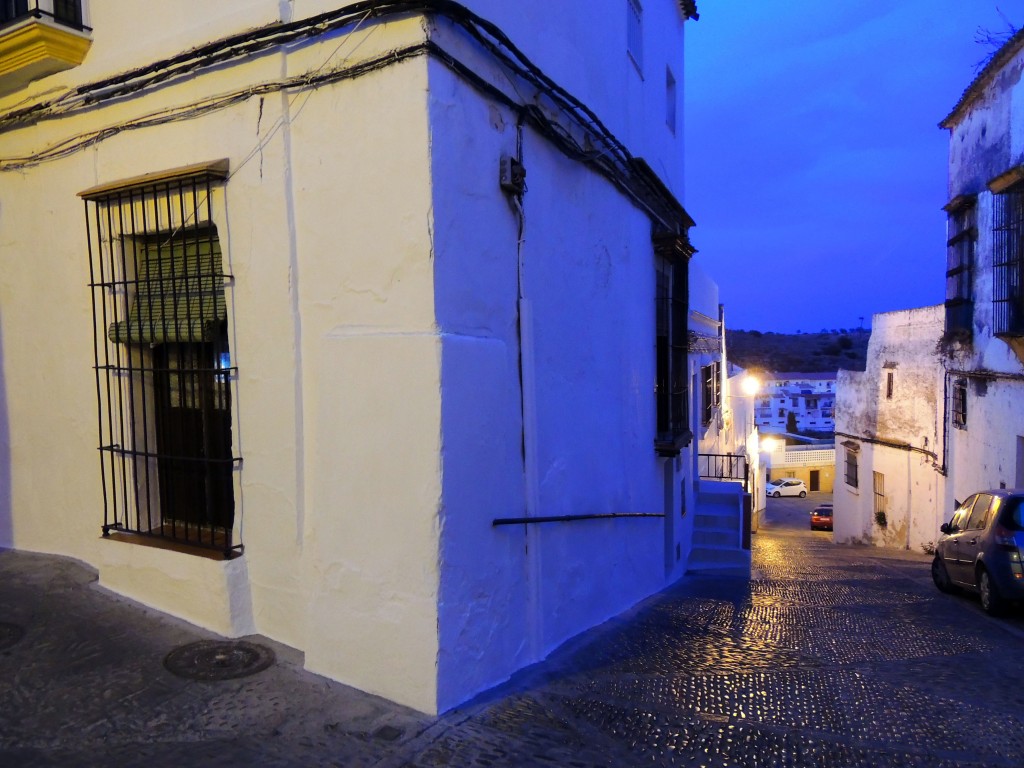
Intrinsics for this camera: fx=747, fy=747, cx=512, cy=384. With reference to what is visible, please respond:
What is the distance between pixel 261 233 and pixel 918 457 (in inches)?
633

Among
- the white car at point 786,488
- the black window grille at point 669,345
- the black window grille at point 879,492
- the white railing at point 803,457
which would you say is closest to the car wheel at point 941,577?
the black window grille at point 669,345

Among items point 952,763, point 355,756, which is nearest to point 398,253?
point 355,756

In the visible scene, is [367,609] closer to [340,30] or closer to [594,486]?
[594,486]

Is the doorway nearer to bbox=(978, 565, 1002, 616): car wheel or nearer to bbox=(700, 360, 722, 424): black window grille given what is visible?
bbox=(978, 565, 1002, 616): car wheel

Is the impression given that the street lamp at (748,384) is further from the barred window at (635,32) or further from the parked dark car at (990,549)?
the barred window at (635,32)

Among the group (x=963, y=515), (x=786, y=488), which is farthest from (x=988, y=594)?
(x=786, y=488)

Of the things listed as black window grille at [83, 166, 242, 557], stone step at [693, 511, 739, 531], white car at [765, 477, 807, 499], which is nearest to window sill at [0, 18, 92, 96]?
black window grille at [83, 166, 242, 557]

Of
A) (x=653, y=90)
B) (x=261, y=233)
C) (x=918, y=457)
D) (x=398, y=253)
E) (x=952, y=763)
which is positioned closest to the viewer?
(x=952, y=763)

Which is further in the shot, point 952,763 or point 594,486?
point 594,486

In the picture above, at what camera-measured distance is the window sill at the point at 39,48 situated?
4980mm

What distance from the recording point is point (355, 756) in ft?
11.0

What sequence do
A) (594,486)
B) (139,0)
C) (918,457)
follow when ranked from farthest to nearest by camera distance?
(918,457) → (594,486) → (139,0)

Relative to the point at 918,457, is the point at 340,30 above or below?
above

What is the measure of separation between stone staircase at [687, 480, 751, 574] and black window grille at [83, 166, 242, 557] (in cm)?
771
